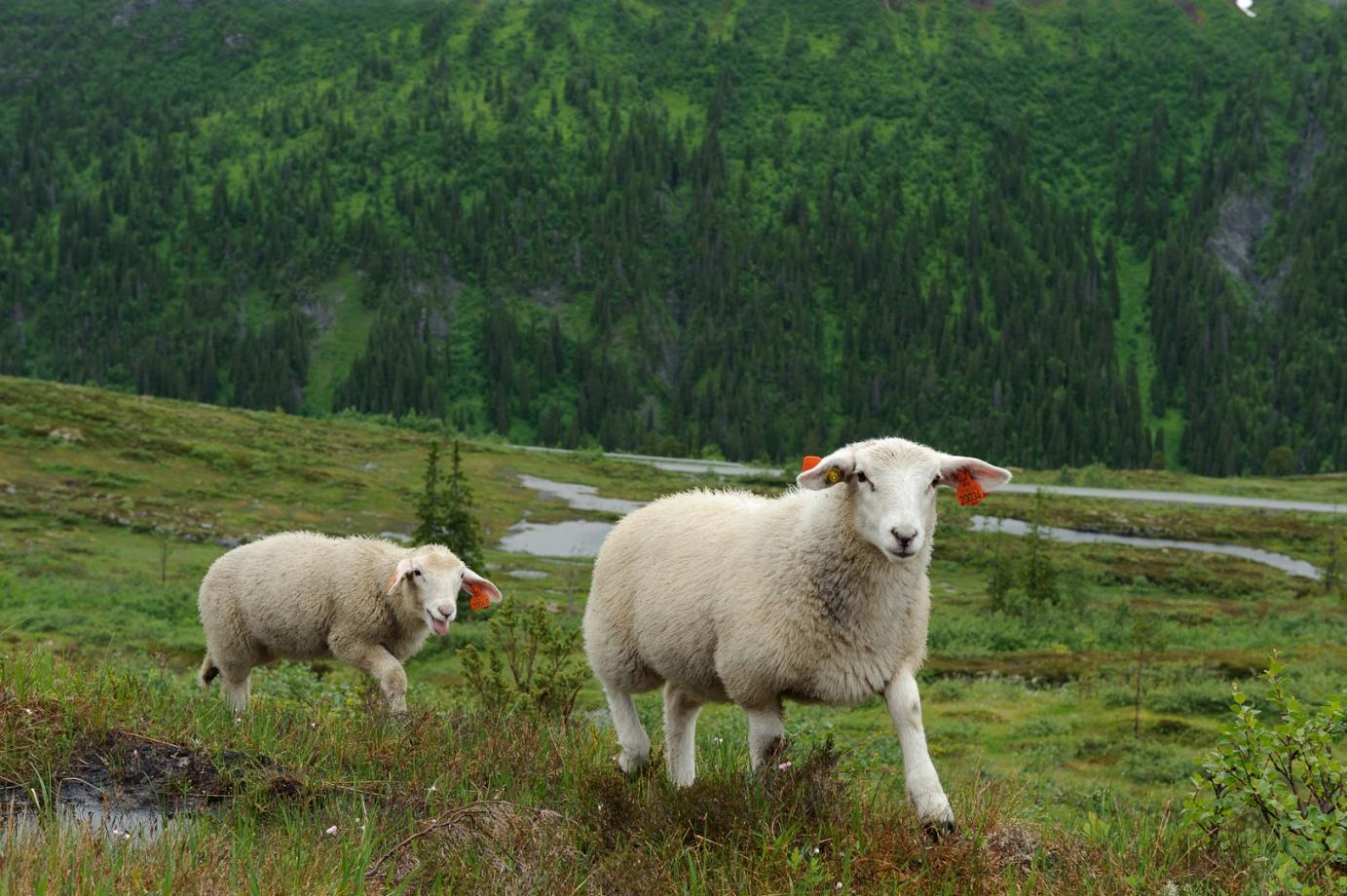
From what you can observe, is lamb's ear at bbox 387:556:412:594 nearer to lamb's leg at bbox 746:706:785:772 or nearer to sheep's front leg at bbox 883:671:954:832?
lamb's leg at bbox 746:706:785:772

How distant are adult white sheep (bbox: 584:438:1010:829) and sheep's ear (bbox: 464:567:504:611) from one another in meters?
5.24

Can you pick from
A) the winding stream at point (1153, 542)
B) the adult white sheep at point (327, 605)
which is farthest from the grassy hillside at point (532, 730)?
the winding stream at point (1153, 542)

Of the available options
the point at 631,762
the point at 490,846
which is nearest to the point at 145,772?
the point at 490,846

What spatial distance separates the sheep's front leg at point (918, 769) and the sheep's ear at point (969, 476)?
135cm

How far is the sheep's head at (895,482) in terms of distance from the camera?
7.34 metres

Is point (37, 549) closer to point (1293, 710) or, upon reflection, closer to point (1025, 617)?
point (1025, 617)

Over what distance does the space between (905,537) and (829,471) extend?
0.86 metres

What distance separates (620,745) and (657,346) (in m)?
189

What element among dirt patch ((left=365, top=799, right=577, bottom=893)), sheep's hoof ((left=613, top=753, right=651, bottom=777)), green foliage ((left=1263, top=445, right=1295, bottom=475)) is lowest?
sheep's hoof ((left=613, top=753, right=651, bottom=777))

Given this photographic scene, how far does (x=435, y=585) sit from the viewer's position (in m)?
14.8

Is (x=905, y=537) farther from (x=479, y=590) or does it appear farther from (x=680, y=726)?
(x=479, y=590)

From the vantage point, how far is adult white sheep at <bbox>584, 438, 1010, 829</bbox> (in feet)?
25.1

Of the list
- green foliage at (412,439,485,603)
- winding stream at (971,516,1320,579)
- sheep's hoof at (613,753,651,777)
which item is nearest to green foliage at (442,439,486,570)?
green foliage at (412,439,485,603)

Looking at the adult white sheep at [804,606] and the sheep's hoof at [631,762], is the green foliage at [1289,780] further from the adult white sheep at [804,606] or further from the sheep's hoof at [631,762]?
the sheep's hoof at [631,762]
